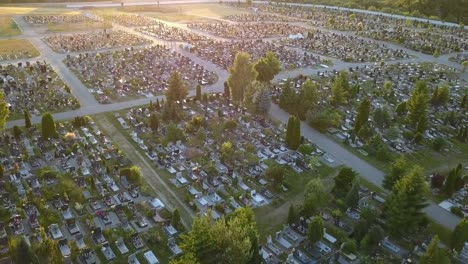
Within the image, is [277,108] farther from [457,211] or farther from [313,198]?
[457,211]

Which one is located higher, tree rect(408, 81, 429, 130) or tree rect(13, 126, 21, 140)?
tree rect(408, 81, 429, 130)

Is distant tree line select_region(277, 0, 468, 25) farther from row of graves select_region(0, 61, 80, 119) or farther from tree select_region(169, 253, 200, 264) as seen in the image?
tree select_region(169, 253, 200, 264)

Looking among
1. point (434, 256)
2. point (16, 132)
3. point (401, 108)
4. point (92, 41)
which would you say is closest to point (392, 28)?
point (401, 108)

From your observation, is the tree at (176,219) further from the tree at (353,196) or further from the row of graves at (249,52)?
the row of graves at (249,52)

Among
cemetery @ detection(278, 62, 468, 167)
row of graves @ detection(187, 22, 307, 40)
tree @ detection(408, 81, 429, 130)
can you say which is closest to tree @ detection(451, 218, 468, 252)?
cemetery @ detection(278, 62, 468, 167)

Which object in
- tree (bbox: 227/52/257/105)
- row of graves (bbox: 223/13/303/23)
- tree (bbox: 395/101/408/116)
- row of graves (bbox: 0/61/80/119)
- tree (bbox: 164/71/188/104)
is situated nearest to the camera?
tree (bbox: 164/71/188/104)

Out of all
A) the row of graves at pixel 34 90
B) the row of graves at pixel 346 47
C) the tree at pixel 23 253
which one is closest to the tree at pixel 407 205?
the tree at pixel 23 253
